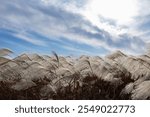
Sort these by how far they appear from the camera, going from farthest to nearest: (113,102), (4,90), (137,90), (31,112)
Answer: (4,90) < (113,102) < (31,112) < (137,90)

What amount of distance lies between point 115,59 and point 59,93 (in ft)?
7.54

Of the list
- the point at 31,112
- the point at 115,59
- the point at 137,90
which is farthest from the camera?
the point at 115,59

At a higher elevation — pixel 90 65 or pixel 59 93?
pixel 90 65

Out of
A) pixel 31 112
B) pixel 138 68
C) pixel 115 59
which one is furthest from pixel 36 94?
pixel 115 59

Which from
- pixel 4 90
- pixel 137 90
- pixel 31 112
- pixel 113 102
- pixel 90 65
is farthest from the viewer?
pixel 90 65

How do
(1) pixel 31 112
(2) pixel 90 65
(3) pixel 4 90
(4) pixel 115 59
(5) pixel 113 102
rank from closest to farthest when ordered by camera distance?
(1) pixel 31 112
(5) pixel 113 102
(3) pixel 4 90
(2) pixel 90 65
(4) pixel 115 59

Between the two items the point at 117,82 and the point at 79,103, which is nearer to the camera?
the point at 79,103

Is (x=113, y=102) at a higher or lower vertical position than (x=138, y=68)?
lower

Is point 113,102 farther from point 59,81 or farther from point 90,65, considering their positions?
point 90,65

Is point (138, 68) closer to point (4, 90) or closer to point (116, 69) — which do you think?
point (116, 69)

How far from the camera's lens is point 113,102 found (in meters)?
6.77

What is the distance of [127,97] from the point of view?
7043mm

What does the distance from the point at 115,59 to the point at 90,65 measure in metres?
1.03

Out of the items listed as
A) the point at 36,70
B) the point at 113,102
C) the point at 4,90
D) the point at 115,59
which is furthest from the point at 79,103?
the point at 115,59
